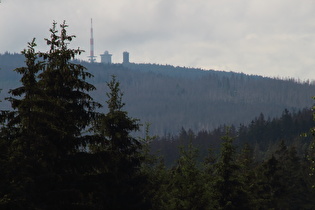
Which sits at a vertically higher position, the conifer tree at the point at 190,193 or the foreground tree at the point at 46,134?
the foreground tree at the point at 46,134

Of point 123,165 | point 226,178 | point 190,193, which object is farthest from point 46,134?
point 226,178

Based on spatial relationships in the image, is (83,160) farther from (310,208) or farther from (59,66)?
(310,208)

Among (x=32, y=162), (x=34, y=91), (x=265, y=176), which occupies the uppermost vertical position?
(x=34, y=91)

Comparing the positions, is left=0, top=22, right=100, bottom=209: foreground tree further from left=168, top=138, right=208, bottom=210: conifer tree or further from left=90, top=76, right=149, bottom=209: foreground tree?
left=168, top=138, right=208, bottom=210: conifer tree

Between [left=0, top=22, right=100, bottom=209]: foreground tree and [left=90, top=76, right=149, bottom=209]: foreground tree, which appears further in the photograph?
[left=90, top=76, right=149, bottom=209]: foreground tree

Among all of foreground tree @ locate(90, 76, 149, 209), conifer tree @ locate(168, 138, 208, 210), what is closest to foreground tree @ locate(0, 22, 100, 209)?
foreground tree @ locate(90, 76, 149, 209)

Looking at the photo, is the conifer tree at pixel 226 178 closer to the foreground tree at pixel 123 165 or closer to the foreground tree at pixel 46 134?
the foreground tree at pixel 123 165

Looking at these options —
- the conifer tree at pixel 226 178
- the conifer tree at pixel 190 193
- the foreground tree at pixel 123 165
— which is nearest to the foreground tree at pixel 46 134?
the foreground tree at pixel 123 165

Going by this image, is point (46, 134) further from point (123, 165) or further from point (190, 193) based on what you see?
point (190, 193)

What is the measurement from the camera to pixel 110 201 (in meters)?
24.1

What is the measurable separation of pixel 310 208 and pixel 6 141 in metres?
45.1

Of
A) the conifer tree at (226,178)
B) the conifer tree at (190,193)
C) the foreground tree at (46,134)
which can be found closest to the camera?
the foreground tree at (46,134)

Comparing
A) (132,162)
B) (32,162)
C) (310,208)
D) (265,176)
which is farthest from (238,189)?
(310,208)

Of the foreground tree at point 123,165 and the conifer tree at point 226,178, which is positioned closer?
the foreground tree at point 123,165
